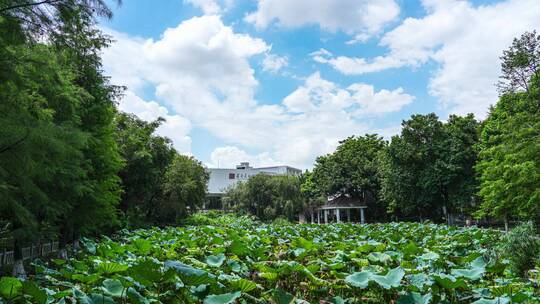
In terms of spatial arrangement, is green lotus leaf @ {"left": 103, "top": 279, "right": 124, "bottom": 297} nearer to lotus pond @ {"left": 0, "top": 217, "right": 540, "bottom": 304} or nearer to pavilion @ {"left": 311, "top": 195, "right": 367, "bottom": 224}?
lotus pond @ {"left": 0, "top": 217, "right": 540, "bottom": 304}

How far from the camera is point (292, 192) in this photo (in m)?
36.3

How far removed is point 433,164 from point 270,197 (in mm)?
14803

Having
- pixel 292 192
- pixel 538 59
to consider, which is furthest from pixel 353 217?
pixel 538 59

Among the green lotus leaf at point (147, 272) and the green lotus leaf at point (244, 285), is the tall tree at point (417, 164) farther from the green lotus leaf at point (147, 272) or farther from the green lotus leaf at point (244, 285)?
the green lotus leaf at point (147, 272)

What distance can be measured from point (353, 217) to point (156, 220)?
17245 mm

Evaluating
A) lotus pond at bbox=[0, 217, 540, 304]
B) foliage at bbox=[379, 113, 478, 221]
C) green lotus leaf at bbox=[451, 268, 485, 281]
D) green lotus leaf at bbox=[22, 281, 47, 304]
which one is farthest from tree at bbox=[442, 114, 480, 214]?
green lotus leaf at bbox=[22, 281, 47, 304]

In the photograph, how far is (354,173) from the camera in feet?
113

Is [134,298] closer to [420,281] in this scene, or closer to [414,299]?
[414,299]

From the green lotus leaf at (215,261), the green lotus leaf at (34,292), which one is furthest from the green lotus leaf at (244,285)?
the green lotus leaf at (34,292)

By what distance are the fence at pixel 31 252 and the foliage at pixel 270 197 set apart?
72.5 ft

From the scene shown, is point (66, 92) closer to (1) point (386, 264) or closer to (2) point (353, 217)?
(1) point (386, 264)

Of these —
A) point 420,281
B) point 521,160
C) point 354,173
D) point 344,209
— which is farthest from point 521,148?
point 344,209

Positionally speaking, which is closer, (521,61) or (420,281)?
(420,281)

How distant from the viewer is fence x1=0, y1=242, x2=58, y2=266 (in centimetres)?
1141
